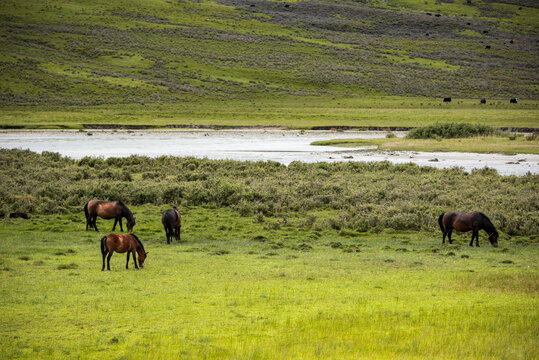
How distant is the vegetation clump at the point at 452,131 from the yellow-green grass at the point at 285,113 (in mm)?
16240

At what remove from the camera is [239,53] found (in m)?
132

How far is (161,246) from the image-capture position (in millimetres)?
20797

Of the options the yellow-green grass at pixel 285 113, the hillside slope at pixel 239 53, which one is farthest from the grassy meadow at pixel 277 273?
the hillside slope at pixel 239 53

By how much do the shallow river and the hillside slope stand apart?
27.7 meters

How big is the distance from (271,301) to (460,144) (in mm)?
45160

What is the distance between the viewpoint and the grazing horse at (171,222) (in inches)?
819

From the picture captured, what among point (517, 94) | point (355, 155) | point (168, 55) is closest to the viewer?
point (355, 155)

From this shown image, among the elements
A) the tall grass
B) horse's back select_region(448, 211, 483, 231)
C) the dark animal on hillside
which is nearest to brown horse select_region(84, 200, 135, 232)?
the dark animal on hillside

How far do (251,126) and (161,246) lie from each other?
197ft

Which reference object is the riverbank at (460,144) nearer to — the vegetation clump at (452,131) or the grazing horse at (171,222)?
the vegetation clump at (452,131)

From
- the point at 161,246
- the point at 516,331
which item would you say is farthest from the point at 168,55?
the point at 516,331

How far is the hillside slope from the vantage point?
10525cm

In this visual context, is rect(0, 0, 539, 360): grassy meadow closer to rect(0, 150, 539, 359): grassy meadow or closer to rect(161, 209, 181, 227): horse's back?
rect(0, 150, 539, 359): grassy meadow

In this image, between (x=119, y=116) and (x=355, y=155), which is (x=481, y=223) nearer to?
(x=355, y=155)
